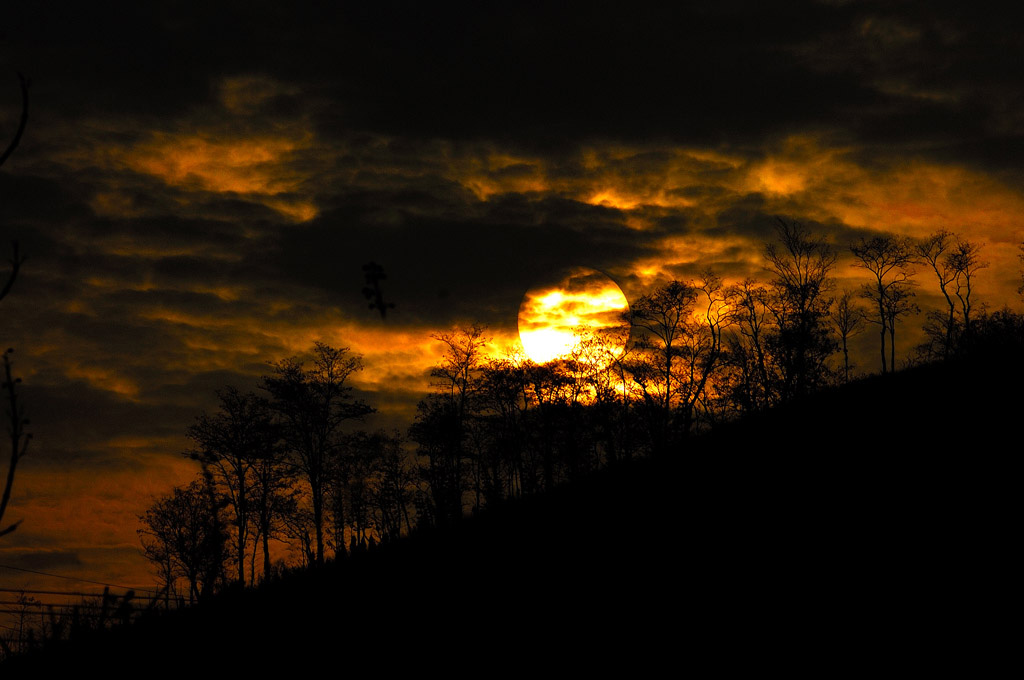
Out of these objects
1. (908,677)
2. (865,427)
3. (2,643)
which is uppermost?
(865,427)

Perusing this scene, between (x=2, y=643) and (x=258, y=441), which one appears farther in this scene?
(x=258, y=441)

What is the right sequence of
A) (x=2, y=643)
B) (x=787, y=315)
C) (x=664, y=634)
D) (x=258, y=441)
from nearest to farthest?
(x=2, y=643) → (x=664, y=634) → (x=258, y=441) → (x=787, y=315)

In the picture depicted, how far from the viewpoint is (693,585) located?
1112 centimetres

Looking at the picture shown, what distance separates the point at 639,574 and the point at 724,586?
1464 millimetres

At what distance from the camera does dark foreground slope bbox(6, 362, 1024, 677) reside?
920 cm

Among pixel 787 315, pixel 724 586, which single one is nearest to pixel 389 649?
pixel 724 586

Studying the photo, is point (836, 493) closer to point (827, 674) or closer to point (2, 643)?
point (827, 674)

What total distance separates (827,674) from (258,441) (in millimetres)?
50532

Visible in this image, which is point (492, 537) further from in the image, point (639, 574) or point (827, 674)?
point (827, 674)

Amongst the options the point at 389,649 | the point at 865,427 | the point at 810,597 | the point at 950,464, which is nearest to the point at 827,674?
the point at 810,597

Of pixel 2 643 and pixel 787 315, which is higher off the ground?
pixel 787 315

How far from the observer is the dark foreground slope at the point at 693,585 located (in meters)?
9.20

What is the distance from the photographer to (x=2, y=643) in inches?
216

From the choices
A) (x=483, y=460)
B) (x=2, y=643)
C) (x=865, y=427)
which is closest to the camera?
(x=2, y=643)
